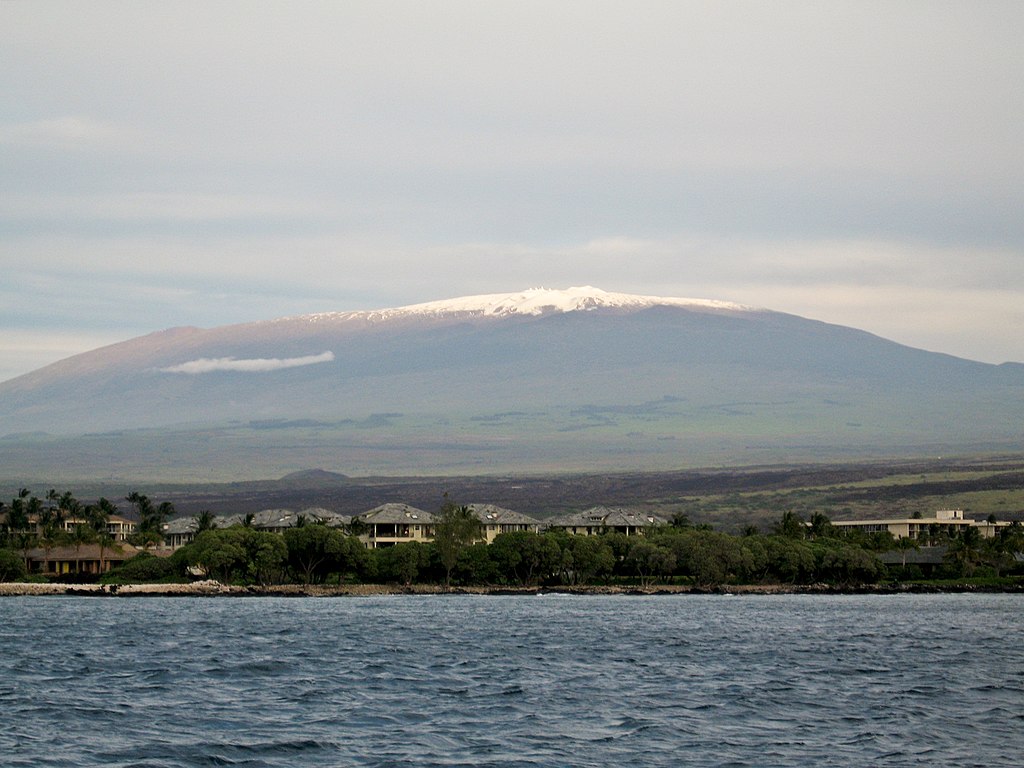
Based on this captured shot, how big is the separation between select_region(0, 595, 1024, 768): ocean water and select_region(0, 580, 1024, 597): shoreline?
131ft

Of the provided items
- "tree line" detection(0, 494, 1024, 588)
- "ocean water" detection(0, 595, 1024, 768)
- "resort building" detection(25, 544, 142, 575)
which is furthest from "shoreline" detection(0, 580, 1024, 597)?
"ocean water" detection(0, 595, 1024, 768)

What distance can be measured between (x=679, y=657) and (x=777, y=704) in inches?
703

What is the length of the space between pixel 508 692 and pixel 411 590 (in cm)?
9166

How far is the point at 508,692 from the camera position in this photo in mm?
54469

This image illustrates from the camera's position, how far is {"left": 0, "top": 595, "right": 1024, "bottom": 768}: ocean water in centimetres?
4147

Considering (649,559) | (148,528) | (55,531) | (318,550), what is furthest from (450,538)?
(148,528)

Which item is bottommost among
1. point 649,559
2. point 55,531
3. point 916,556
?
point 916,556

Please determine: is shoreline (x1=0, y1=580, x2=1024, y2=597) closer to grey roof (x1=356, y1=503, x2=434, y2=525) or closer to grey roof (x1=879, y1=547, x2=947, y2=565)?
grey roof (x1=879, y1=547, x2=947, y2=565)

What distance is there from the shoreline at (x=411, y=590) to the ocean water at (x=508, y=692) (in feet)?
131

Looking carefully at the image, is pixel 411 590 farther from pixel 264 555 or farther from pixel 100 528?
pixel 100 528

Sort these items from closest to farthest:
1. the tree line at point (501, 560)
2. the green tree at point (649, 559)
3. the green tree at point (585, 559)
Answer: the tree line at point (501, 560) → the green tree at point (585, 559) → the green tree at point (649, 559)

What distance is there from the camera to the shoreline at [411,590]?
452ft

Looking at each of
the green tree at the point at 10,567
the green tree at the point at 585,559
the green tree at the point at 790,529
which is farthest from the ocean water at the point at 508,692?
the green tree at the point at 790,529

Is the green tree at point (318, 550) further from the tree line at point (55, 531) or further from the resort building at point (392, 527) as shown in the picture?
the resort building at point (392, 527)
